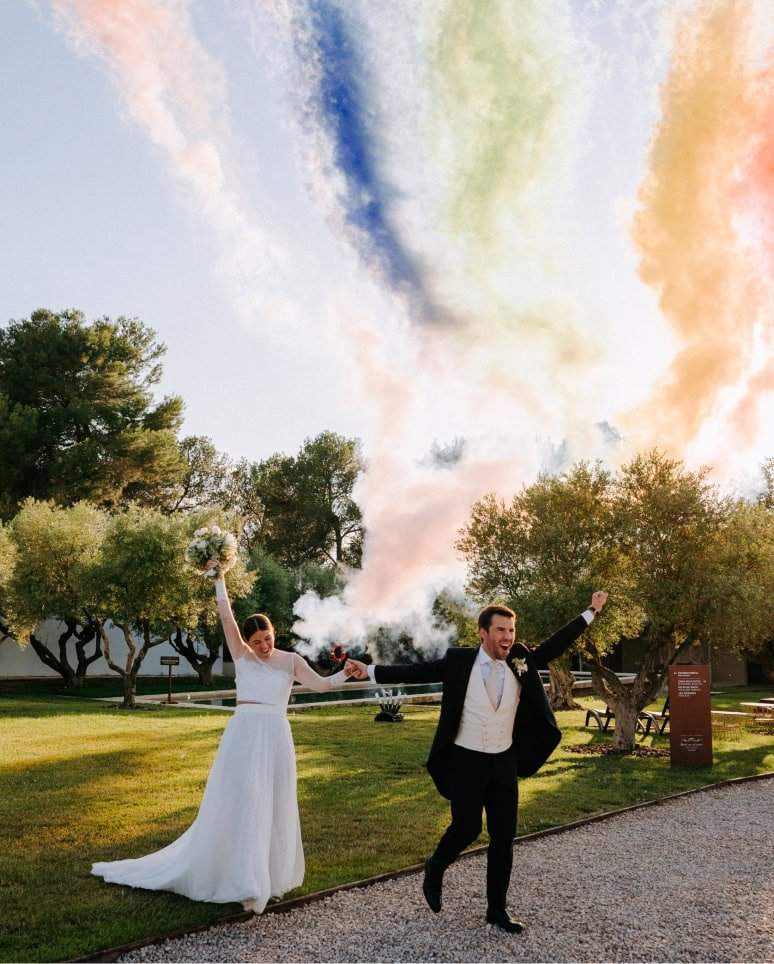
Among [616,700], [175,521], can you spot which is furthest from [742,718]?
[175,521]

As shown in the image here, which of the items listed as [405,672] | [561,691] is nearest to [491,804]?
[405,672]

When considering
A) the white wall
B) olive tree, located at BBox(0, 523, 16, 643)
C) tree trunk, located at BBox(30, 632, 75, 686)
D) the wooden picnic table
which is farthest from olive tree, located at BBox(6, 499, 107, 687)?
the wooden picnic table

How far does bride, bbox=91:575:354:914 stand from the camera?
24.7 feet

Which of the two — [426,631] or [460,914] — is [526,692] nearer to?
[460,914]

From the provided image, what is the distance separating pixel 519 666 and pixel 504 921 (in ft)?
7.21

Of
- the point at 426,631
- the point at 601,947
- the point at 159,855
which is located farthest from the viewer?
the point at 426,631

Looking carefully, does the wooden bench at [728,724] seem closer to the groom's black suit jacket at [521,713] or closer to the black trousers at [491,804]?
the groom's black suit jacket at [521,713]

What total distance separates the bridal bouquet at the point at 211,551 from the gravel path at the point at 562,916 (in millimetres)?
3552

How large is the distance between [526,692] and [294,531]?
191 feet

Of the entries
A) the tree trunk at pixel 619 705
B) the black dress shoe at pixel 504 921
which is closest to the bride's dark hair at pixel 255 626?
the black dress shoe at pixel 504 921

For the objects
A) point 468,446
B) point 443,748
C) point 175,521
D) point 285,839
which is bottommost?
point 285,839

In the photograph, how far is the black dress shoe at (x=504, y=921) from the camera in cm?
712

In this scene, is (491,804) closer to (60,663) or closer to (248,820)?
(248,820)

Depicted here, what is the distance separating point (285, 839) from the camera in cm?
788
